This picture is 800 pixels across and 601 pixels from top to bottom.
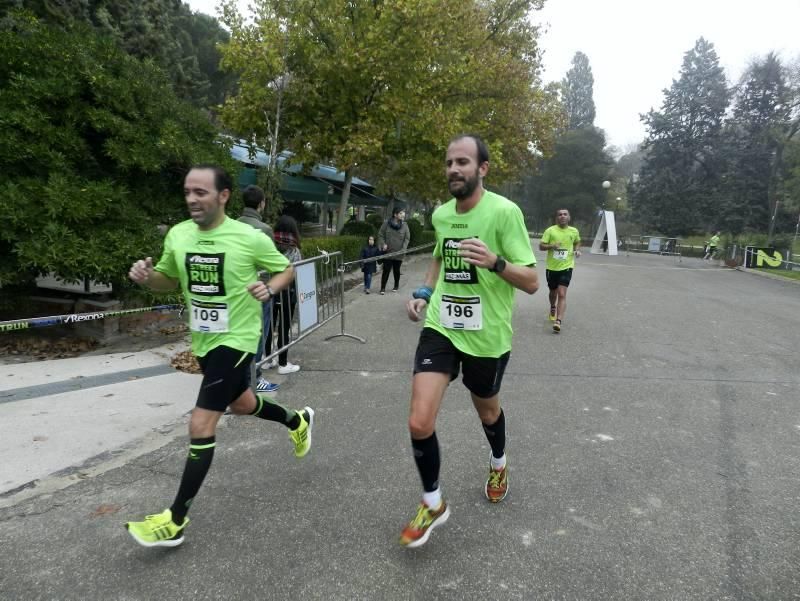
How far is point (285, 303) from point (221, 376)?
301 cm

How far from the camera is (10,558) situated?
96.9 inches

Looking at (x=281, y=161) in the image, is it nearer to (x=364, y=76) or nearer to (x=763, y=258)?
(x=364, y=76)

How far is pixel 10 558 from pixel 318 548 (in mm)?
1421

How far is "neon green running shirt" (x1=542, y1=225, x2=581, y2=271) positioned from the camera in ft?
25.7

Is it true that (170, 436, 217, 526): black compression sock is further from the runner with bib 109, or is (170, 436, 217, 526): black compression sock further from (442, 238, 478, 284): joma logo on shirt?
(442, 238, 478, 284): joma logo on shirt

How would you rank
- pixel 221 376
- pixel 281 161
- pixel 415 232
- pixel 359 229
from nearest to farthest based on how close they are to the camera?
pixel 221 376 → pixel 281 161 → pixel 359 229 → pixel 415 232

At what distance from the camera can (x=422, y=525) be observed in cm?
260

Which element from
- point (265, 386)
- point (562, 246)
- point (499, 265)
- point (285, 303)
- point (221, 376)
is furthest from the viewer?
point (562, 246)

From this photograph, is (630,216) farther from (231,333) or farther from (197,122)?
(231,333)

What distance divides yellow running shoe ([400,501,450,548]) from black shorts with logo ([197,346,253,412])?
1.11 meters

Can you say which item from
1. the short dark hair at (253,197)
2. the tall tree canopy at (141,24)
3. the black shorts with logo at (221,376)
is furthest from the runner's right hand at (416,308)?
the tall tree canopy at (141,24)

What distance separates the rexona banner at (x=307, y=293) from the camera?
575cm

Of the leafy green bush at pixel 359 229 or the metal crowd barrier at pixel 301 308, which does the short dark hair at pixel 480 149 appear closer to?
the metal crowd barrier at pixel 301 308

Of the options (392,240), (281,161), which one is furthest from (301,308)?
(281,161)
